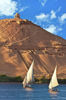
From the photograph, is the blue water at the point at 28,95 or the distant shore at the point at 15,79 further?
the distant shore at the point at 15,79

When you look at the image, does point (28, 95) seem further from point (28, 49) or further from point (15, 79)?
point (28, 49)

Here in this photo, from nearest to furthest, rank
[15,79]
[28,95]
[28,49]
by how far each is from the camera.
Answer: [28,95] → [15,79] → [28,49]

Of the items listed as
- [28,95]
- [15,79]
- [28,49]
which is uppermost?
[28,49]

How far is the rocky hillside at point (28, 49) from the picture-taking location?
287ft

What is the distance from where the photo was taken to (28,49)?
9881cm

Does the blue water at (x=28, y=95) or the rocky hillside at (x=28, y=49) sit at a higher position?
the rocky hillside at (x=28, y=49)

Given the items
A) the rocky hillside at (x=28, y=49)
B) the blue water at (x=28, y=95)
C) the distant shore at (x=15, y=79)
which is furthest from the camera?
the rocky hillside at (x=28, y=49)

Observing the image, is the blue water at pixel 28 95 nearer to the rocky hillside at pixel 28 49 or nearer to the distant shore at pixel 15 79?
the distant shore at pixel 15 79

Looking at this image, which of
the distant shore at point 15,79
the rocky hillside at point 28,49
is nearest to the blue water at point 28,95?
the distant shore at point 15,79

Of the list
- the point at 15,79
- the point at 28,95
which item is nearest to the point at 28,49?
the point at 15,79

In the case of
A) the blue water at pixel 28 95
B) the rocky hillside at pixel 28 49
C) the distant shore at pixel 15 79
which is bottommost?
the blue water at pixel 28 95

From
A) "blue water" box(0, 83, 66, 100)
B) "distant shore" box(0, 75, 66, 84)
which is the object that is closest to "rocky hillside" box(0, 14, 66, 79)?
"distant shore" box(0, 75, 66, 84)

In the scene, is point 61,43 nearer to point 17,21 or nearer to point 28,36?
point 28,36

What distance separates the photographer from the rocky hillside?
287 ft
